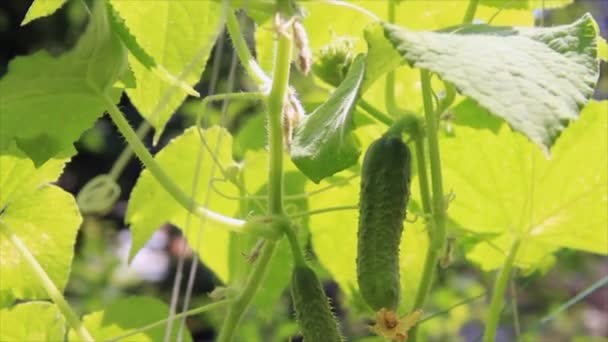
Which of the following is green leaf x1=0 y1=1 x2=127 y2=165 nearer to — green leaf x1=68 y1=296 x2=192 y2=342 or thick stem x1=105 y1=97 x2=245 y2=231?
thick stem x1=105 y1=97 x2=245 y2=231

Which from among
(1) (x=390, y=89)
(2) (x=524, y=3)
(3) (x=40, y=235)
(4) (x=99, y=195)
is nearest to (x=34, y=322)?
(3) (x=40, y=235)

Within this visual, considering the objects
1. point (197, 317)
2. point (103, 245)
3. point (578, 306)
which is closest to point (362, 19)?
point (197, 317)

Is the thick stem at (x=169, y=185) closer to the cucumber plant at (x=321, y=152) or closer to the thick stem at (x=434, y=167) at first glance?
the cucumber plant at (x=321, y=152)

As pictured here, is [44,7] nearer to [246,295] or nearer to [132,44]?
[132,44]

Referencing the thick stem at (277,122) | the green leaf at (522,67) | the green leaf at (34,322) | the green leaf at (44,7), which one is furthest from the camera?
the green leaf at (34,322)

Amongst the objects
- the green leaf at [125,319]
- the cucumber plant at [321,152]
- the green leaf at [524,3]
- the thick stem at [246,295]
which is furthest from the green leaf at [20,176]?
the green leaf at [524,3]

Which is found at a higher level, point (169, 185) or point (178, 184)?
point (169, 185)
